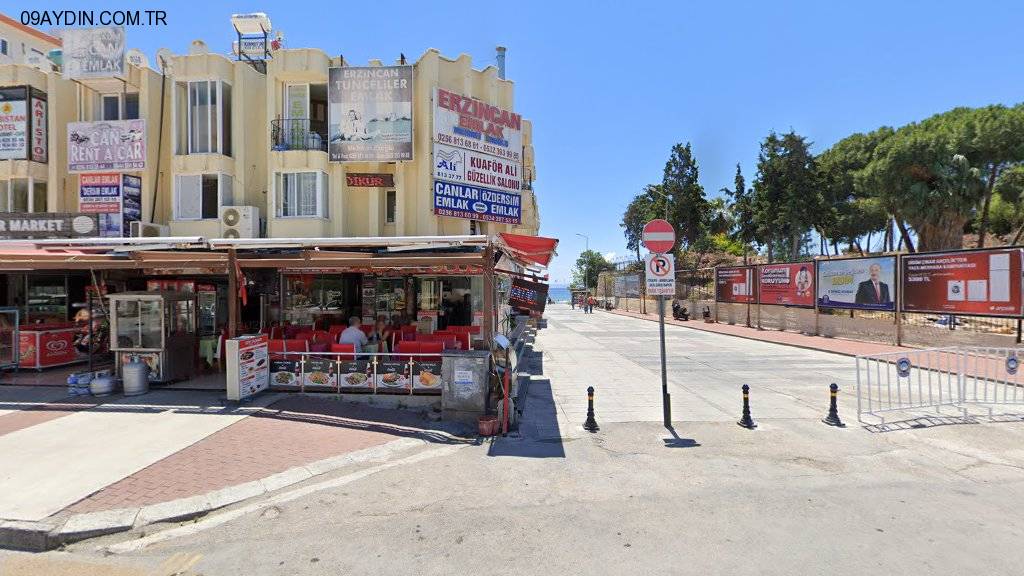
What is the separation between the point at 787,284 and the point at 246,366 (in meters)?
24.0

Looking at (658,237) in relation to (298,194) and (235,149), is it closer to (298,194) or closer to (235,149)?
(298,194)

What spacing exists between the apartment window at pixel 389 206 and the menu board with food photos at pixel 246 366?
25.6 ft

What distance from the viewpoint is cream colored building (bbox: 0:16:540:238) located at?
15602 mm

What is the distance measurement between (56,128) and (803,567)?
72.9 feet

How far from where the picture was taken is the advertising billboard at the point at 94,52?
617 inches

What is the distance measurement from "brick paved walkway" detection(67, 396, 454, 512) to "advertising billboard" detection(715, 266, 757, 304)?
2398cm

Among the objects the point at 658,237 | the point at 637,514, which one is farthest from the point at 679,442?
the point at 658,237

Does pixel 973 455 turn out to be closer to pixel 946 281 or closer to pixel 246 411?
pixel 246 411

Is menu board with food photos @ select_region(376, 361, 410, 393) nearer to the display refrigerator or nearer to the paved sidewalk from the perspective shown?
the paved sidewalk

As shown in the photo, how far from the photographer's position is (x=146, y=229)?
15.3m

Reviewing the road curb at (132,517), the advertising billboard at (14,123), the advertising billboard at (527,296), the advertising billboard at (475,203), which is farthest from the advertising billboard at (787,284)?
the advertising billboard at (14,123)

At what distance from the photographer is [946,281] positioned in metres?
16.9

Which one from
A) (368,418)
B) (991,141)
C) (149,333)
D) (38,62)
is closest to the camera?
(368,418)

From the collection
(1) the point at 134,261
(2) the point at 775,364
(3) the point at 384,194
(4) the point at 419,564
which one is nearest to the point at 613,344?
(2) the point at 775,364
